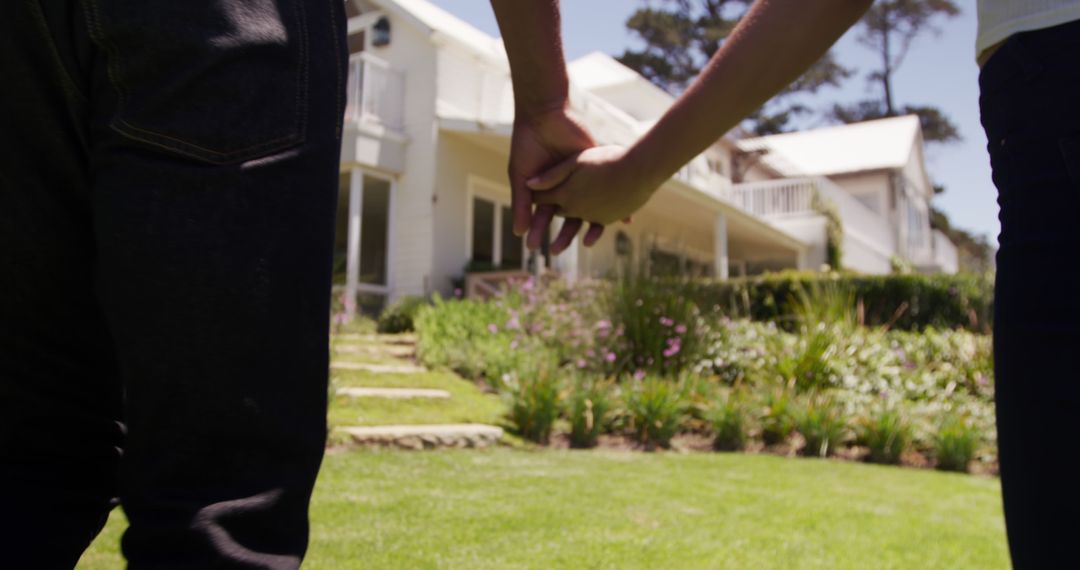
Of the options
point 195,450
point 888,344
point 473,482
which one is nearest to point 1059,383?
point 195,450

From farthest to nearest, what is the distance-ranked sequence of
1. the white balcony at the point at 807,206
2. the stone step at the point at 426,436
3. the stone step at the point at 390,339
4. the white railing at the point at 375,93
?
the white balcony at the point at 807,206 → the white railing at the point at 375,93 → the stone step at the point at 390,339 → the stone step at the point at 426,436

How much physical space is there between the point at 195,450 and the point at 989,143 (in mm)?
935

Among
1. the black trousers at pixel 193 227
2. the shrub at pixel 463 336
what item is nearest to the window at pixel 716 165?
→ the shrub at pixel 463 336

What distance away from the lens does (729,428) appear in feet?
19.4

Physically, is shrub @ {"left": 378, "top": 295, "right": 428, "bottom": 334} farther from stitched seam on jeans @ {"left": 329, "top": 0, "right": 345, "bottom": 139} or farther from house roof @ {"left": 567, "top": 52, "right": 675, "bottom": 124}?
house roof @ {"left": 567, "top": 52, "right": 675, "bottom": 124}

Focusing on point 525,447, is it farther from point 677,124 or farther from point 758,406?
point 677,124

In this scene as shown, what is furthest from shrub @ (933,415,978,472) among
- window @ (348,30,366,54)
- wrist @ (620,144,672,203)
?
window @ (348,30,366,54)

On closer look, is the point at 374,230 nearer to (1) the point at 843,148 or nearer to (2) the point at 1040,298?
(2) the point at 1040,298

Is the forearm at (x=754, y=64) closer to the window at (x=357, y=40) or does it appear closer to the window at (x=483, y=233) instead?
the window at (x=483, y=233)

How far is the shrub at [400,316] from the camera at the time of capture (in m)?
10.4

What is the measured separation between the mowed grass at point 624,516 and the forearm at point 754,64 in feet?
5.51

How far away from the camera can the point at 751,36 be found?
4.21ft

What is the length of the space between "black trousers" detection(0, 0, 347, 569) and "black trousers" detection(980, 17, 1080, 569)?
0.77m

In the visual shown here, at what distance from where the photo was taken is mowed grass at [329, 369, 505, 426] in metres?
5.56
